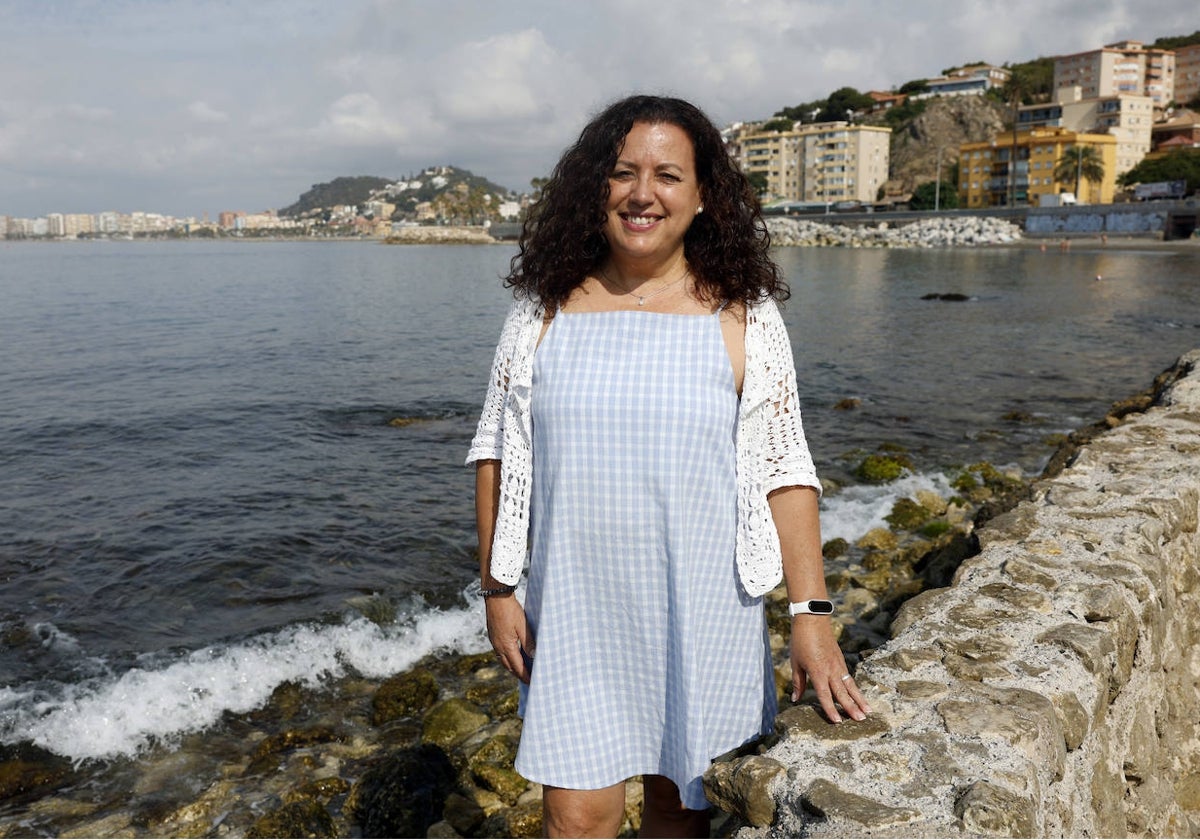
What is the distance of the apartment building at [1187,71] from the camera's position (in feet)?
415

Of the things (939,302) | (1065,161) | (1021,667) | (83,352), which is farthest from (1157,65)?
(1021,667)

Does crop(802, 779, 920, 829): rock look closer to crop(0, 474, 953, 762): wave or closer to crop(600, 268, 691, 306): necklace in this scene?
crop(600, 268, 691, 306): necklace

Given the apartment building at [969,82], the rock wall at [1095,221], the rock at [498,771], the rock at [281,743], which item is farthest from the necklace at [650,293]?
the apartment building at [969,82]

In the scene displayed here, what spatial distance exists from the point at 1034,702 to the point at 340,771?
398 cm

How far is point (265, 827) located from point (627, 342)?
143 inches

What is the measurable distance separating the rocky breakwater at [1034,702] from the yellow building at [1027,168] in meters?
100

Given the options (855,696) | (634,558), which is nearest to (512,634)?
(634,558)

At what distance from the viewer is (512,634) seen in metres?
2.55

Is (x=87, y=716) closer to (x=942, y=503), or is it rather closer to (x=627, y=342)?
(x=627, y=342)

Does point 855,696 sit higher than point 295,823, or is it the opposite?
point 855,696

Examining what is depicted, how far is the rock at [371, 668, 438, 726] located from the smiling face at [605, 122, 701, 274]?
4.34m

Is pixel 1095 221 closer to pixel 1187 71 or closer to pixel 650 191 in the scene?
pixel 1187 71

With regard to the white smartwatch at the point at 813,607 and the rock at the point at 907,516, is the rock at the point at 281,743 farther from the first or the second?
the rock at the point at 907,516

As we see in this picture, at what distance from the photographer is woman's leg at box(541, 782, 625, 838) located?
2.41 meters
